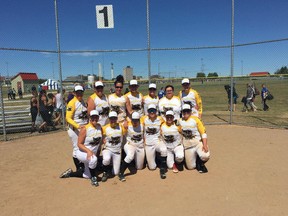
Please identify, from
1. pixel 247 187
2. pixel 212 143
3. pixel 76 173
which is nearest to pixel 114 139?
pixel 76 173

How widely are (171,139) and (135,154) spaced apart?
0.81m

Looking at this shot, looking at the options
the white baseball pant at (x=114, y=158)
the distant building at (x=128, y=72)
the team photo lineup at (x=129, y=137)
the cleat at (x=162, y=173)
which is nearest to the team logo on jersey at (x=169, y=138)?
the team photo lineup at (x=129, y=137)

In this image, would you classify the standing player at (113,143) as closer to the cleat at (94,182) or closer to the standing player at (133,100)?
the cleat at (94,182)

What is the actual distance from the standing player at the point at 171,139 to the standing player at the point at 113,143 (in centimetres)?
91

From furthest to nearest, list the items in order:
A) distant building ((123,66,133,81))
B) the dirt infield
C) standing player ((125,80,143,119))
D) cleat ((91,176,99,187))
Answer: distant building ((123,66,133,81)) < standing player ((125,80,143,119)) < cleat ((91,176,99,187)) < the dirt infield

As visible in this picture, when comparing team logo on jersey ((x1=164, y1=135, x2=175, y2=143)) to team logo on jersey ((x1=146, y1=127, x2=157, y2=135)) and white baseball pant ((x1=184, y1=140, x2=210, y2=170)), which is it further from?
white baseball pant ((x1=184, y1=140, x2=210, y2=170))

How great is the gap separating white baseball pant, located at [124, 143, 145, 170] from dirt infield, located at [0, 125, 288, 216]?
0.68ft

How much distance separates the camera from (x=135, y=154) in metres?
5.00

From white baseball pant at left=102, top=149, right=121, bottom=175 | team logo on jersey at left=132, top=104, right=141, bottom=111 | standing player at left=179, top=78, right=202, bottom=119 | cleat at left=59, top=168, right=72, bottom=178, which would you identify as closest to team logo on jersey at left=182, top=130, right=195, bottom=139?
standing player at left=179, top=78, right=202, bottom=119

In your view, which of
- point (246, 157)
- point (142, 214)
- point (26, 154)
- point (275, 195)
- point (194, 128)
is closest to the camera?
point (142, 214)

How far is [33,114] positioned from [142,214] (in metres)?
7.24

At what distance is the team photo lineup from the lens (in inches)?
185

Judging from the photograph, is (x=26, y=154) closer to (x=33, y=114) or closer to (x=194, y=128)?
(x=33, y=114)

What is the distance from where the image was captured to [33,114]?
9.11m
